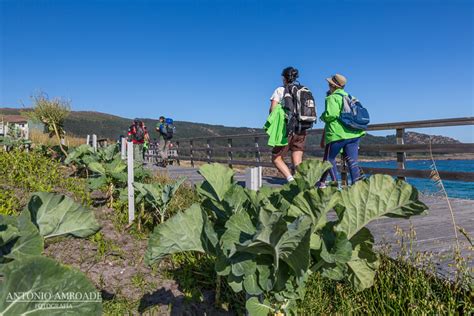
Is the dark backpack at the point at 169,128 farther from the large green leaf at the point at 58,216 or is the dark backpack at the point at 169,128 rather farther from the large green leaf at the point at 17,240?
the large green leaf at the point at 17,240

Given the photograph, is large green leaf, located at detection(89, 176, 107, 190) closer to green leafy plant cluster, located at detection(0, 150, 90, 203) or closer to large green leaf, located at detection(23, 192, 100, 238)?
green leafy plant cluster, located at detection(0, 150, 90, 203)

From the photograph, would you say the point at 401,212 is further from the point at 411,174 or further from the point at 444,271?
the point at 411,174

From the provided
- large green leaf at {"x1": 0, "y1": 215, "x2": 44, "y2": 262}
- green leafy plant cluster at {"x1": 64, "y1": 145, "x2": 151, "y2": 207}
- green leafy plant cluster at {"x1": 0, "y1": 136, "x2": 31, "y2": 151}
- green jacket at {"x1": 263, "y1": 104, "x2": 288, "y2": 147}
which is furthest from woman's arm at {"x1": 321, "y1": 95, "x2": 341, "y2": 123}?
green leafy plant cluster at {"x1": 0, "y1": 136, "x2": 31, "y2": 151}

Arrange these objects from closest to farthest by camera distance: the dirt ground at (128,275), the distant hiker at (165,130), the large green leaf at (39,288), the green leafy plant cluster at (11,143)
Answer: the large green leaf at (39,288)
the dirt ground at (128,275)
the green leafy plant cluster at (11,143)
the distant hiker at (165,130)

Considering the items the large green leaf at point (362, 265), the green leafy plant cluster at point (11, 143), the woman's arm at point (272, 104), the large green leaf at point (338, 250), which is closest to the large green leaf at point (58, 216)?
the large green leaf at point (338, 250)

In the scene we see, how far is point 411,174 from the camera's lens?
19.1 ft

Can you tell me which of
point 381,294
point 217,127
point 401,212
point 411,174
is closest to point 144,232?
point 381,294

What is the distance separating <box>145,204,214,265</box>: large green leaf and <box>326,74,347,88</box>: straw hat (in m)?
3.59

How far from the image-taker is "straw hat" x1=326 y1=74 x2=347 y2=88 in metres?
4.78

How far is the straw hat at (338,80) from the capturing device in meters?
4.78

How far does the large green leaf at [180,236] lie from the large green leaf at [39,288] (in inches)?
22.3

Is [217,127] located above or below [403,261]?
above

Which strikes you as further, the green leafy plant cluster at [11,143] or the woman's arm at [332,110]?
the green leafy plant cluster at [11,143]

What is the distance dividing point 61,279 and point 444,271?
2200mm
